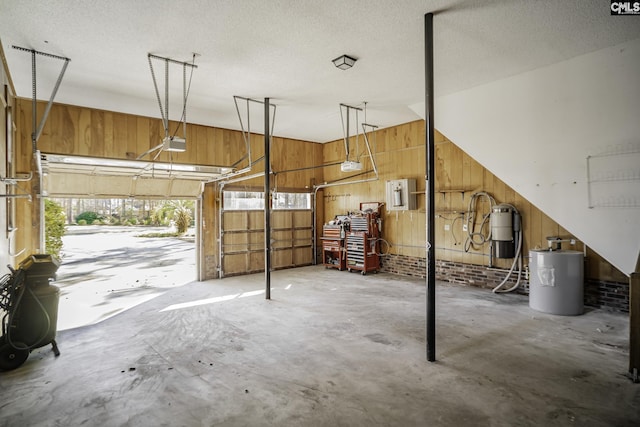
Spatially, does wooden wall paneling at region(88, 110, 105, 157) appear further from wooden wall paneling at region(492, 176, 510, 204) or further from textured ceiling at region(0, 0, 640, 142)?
wooden wall paneling at region(492, 176, 510, 204)

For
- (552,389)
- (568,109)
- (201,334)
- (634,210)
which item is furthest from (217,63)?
(634,210)

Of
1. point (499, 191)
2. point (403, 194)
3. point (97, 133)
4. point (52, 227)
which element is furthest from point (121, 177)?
point (499, 191)

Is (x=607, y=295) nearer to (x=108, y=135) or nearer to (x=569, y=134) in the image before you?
(x=569, y=134)

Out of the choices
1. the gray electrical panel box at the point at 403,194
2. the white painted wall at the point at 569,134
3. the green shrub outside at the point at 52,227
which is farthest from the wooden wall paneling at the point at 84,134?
the white painted wall at the point at 569,134

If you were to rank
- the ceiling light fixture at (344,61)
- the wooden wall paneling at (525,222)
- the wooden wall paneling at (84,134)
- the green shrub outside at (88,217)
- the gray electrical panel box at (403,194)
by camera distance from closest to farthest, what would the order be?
the ceiling light fixture at (344,61), the wooden wall paneling at (525,222), the wooden wall paneling at (84,134), the gray electrical panel box at (403,194), the green shrub outside at (88,217)

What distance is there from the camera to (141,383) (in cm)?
291

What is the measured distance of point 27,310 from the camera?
331 cm

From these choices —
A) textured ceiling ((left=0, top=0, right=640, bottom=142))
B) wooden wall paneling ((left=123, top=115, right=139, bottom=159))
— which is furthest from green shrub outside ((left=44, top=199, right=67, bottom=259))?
textured ceiling ((left=0, top=0, right=640, bottom=142))

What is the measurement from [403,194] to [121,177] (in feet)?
18.9

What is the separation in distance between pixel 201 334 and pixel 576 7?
5144 millimetres

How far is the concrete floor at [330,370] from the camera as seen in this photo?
7.97ft

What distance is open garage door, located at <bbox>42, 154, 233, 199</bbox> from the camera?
19.9 ft

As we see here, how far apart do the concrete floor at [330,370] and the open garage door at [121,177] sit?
116 inches

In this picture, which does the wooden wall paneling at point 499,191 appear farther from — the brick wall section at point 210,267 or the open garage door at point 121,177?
the brick wall section at point 210,267
